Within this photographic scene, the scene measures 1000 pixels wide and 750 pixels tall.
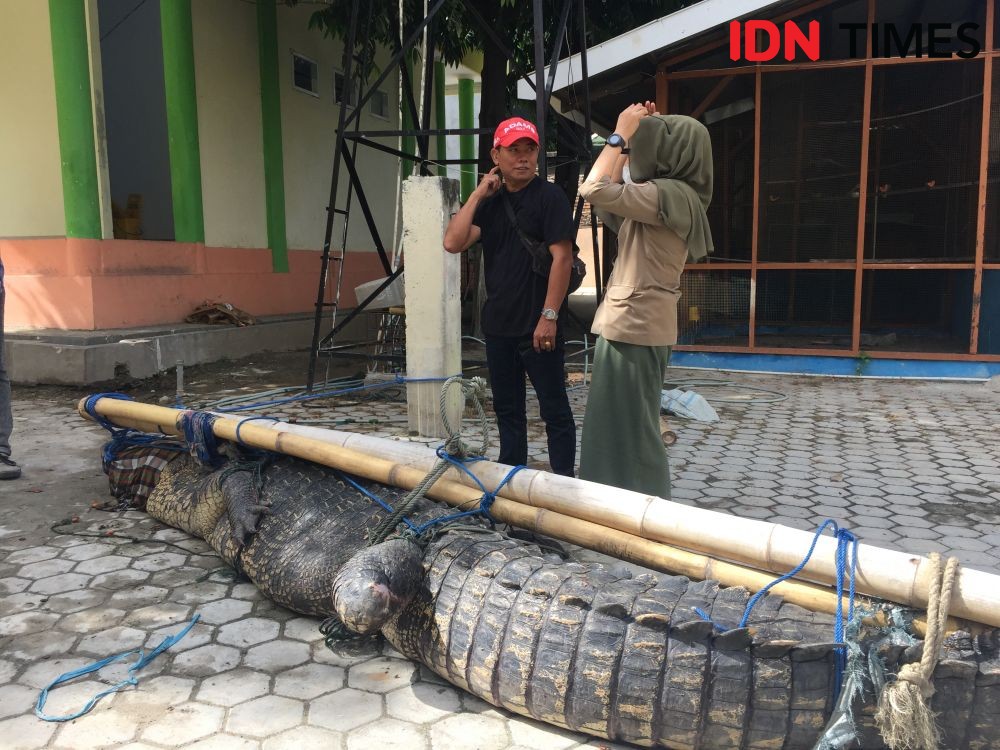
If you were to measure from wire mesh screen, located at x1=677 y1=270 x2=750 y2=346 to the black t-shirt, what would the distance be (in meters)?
4.88

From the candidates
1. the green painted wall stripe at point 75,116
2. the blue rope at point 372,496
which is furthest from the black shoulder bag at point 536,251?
the green painted wall stripe at point 75,116

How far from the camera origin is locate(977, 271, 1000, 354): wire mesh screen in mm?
7574

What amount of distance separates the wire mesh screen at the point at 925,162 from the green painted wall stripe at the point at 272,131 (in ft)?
21.9

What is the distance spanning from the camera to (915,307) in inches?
374

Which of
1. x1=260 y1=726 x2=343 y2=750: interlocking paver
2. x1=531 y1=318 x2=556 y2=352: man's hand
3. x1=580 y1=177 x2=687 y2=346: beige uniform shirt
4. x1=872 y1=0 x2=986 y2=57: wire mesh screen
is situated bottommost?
x1=260 y1=726 x2=343 y2=750: interlocking paver

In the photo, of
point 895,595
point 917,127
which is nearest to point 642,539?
point 895,595

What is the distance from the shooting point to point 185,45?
25.0ft

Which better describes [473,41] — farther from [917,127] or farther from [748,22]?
[917,127]

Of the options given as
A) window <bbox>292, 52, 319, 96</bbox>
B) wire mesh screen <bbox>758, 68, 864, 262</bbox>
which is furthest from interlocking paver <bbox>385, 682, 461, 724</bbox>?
window <bbox>292, 52, 319, 96</bbox>

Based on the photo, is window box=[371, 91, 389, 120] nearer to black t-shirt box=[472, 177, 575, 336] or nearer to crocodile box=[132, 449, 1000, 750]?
black t-shirt box=[472, 177, 575, 336]

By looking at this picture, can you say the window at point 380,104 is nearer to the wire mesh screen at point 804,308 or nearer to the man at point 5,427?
the wire mesh screen at point 804,308

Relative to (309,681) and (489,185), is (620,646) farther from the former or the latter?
(489,185)

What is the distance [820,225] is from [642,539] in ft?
26.5

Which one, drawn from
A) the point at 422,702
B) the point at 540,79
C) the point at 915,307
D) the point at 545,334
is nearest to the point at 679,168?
the point at 545,334
